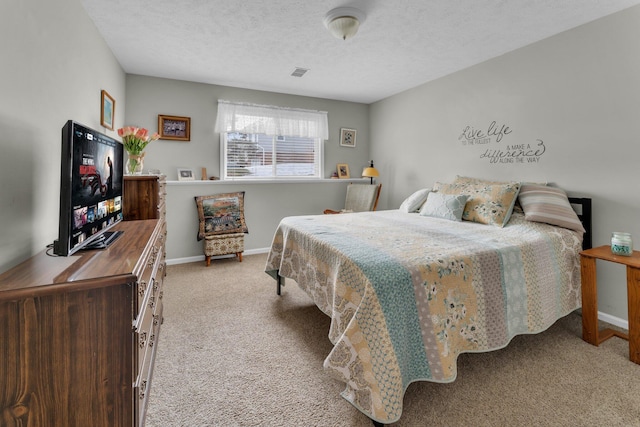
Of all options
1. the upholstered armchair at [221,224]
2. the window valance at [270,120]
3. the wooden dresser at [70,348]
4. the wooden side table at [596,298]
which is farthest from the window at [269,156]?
the wooden side table at [596,298]

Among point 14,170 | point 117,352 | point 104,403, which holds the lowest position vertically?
point 104,403

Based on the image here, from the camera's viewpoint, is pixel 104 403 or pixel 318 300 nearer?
pixel 104 403

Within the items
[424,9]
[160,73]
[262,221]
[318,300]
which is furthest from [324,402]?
[160,73]

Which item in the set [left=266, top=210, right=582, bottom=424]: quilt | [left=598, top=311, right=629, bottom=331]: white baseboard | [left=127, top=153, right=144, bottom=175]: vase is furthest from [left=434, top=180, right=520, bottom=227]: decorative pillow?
[left=127, top=153, right=144, bottom=175]: vase

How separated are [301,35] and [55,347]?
108 inches

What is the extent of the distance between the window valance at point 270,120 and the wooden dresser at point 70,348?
3.45 meters

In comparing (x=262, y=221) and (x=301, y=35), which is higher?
(x=301, y=35)

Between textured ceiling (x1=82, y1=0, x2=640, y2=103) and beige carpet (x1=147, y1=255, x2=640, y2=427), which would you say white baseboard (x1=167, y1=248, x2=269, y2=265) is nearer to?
beige carpet (x1=147, y1=255, x2=640, y2=427)

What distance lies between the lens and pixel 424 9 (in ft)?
7.52

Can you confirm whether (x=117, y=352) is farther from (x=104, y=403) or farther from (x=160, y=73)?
(x=160, y=73)

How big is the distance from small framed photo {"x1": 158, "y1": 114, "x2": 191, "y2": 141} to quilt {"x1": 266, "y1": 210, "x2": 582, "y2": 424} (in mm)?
2491

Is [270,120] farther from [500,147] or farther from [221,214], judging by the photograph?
[500,147]

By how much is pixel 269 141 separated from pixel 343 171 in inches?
52.6

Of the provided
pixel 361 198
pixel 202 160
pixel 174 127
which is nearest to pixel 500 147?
pixel 361 198
